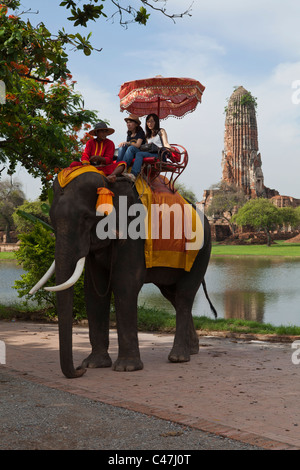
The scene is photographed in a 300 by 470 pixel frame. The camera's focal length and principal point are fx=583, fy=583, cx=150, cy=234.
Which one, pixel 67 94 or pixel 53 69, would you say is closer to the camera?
pixel 53 69

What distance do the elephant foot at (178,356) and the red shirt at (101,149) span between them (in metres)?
2.64

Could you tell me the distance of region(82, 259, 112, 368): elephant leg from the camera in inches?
287

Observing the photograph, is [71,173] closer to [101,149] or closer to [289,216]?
[101,149]

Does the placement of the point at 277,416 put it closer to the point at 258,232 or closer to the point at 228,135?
the point at 258,232

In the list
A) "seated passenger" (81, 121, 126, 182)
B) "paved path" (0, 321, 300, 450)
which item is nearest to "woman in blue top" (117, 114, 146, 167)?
"seated passenger" (81, 121, 126, 182)

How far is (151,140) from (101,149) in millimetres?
885

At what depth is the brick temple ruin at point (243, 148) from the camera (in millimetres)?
111812

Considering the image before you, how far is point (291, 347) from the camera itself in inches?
357

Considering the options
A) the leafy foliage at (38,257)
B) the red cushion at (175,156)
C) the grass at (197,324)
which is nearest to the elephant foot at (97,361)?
the red cushion at (175,156)

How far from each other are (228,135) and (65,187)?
11258cm

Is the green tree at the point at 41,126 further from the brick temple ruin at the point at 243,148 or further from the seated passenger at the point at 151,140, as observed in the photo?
the brick temple ruin at the point at 243,148

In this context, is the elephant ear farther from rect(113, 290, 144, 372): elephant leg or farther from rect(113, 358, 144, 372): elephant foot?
rect(113, 358, 144, 372): elephant foot
